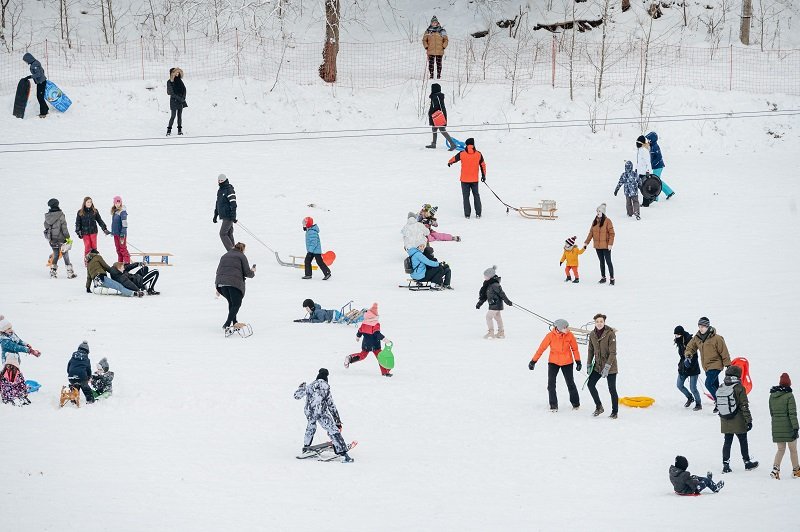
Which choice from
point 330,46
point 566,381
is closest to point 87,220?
point 566,381

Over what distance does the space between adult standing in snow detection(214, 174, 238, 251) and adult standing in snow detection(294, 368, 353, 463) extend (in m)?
9.76

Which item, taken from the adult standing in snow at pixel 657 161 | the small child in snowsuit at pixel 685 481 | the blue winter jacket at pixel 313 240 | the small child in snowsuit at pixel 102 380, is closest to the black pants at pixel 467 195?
the adult standing in snow at pixel 657 161

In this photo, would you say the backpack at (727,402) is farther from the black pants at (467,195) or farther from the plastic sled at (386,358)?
the black pants at (467,195)

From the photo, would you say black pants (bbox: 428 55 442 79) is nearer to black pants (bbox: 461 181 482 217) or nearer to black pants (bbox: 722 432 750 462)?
black pants (bbox: 461 181 482 217)

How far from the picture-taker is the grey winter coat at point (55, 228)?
2070cm

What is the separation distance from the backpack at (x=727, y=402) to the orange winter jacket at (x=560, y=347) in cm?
252

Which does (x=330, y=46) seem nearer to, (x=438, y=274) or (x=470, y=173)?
(x=470, y=173)

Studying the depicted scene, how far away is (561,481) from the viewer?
503 inches

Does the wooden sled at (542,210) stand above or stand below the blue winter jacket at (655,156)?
below

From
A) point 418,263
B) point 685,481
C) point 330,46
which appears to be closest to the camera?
point 685,481

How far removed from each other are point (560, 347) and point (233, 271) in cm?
551

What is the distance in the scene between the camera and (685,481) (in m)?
12.3


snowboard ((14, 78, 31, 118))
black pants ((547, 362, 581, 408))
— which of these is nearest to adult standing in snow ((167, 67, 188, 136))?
snowboard ((14, 78, 31, 118))

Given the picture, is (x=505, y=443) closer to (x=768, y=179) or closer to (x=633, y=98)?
(x=768, y=179)
